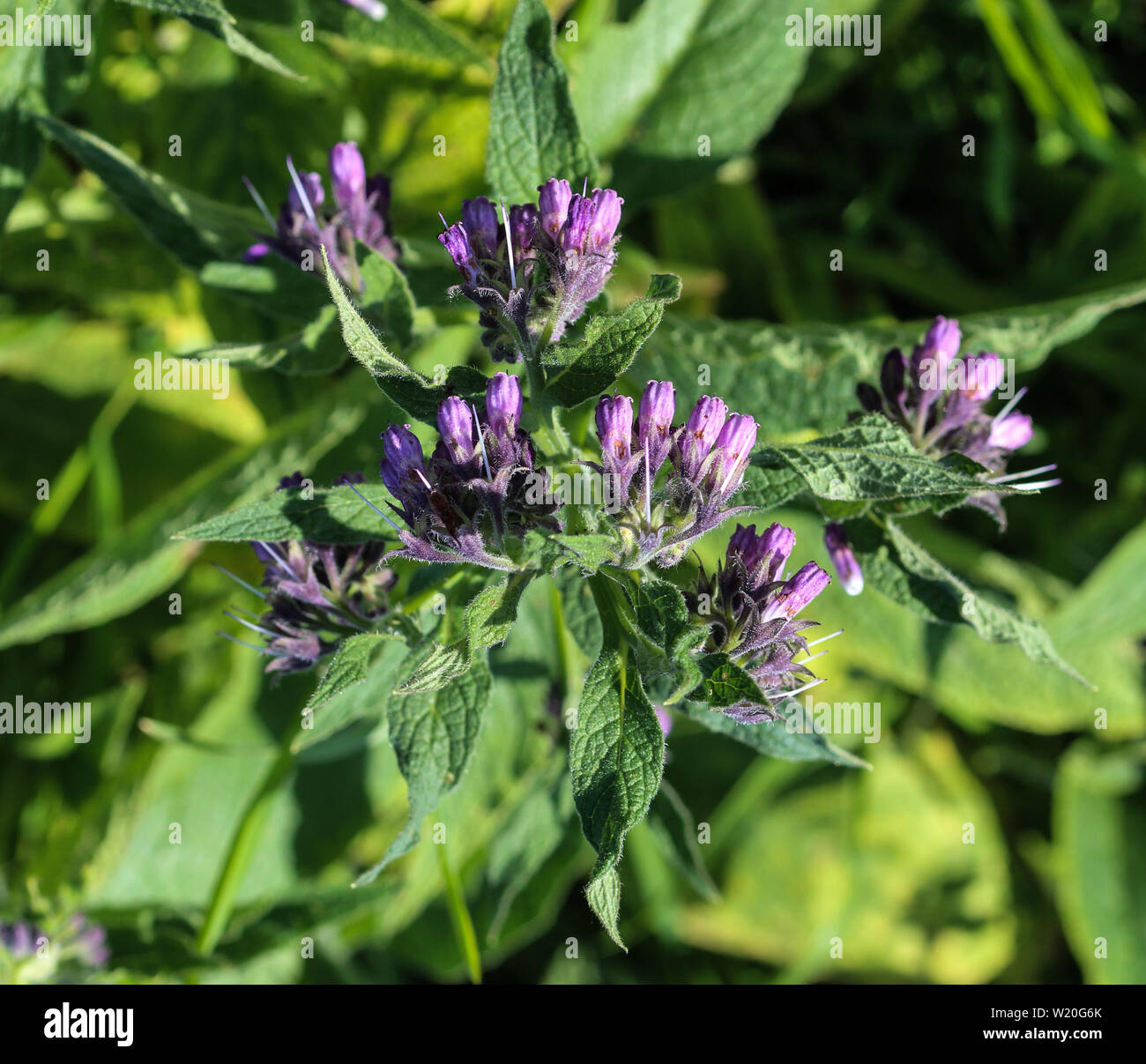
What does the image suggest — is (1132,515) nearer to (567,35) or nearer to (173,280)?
(567,35)

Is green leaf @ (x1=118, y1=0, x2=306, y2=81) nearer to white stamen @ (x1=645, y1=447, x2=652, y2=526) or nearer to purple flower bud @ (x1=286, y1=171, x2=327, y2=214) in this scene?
purple flower bud @ (x1=286, y1=171, x2=327, y2=214)

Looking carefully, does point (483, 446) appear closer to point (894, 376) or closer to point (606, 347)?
point (606, 347)

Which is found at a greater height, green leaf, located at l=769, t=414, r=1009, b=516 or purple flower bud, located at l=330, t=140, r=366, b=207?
purple flower bud, located at l=330, t=140, r=366, b=207

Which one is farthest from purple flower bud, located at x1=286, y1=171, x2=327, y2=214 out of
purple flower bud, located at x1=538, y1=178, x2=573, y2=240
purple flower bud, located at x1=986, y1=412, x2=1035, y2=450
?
purple flower bud, located at x1=986, y1=412, x2=1035, y2=450

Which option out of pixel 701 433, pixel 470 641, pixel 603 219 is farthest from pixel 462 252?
pixel 470 641

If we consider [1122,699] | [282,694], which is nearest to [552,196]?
[282,694]

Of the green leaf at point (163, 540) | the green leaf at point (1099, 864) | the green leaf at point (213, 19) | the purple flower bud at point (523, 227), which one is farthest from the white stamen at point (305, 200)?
the green leaf at point (1099, 864)

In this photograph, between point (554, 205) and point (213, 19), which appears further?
point (213, 19)
